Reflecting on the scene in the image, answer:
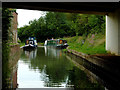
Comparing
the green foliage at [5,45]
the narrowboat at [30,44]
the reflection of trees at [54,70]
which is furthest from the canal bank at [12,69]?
the narrowboat at [30,44]

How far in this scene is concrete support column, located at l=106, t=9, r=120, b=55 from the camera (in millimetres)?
12648

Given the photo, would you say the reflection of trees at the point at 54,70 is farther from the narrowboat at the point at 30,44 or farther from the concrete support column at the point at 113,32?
the narrowboat at the point at 30,44

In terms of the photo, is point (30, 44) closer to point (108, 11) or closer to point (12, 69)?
point (108, 11)

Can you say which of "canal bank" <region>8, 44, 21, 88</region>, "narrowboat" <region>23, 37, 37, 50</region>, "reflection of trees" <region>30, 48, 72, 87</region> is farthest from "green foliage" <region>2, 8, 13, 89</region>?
"narrowboat" <region>23, 37, 37, 50</region>

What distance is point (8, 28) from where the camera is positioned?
676cm

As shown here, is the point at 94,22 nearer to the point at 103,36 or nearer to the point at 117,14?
the point at 103,36

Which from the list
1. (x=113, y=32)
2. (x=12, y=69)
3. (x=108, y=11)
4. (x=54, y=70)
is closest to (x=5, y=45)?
(x=12, y=69)

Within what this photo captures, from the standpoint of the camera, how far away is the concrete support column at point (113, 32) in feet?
41.5

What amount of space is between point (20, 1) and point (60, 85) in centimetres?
493

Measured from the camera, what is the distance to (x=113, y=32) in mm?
13711

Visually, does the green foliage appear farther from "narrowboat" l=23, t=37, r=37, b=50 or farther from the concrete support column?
"narrowboat" l=23, t=37, r=37, b=50

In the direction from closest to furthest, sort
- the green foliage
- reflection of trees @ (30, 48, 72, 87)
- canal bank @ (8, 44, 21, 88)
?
1. the green foliage
2. canal bank @ (8, 44, 21, 88)
3. reflection of trees @ (30, 48, 72, 87)

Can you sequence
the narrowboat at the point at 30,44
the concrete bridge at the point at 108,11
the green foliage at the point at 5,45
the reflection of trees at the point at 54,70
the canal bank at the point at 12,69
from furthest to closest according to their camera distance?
the narrowboat at the point at 30,44, the concrete bridge at the point at 108,11, the reflection of trees at the point at 54,70, the canal bank at the point at 12,69, the green foliage at the point at 5,45

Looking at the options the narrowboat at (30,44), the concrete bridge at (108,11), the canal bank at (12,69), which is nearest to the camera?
the canal bank at (12,69)
